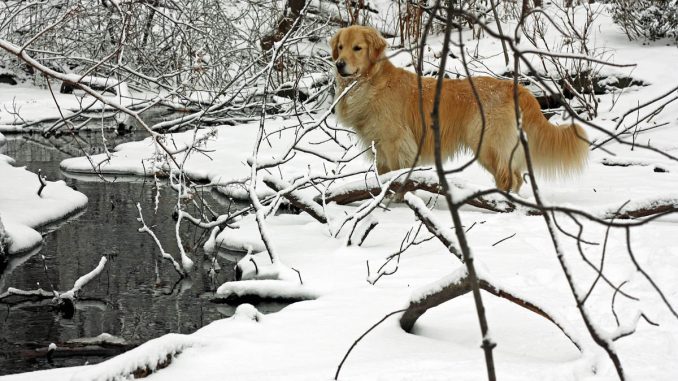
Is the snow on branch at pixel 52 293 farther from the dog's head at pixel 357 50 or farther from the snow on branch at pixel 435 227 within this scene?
the dog's head at pixel 357 50

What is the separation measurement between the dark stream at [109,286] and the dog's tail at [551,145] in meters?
2.72

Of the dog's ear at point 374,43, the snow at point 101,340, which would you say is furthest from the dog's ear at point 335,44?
the snow at point 101,340

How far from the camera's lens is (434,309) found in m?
3.50

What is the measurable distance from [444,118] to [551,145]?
0.96 metres

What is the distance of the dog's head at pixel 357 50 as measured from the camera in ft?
22.3

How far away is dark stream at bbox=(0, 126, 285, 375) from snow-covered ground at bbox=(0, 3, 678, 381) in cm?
35

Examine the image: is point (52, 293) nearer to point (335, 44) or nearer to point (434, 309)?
point (434, 309)

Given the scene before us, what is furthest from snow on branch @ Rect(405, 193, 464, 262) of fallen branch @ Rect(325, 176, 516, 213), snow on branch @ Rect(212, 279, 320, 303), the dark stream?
fallen branch @ Rect(325, 176, 516, 213)

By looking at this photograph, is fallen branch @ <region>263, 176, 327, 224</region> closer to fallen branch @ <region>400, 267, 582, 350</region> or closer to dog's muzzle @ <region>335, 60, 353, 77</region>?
dog's muzzle @ <region>335, 60, 353, 77</region>

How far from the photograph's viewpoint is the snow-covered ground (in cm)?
270

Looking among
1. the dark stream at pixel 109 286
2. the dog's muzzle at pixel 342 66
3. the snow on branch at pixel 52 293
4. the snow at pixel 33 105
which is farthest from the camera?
the snow at pixel 33 105

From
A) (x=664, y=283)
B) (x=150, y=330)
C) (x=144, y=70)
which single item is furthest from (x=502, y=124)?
(x=144, y=70)

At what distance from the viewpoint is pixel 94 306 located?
4.56 metres

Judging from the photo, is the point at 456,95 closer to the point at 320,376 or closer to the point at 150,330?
the point at 150,330
